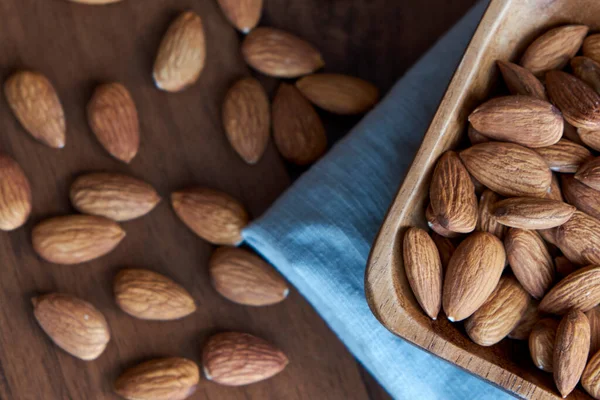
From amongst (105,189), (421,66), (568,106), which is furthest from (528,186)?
(105,189)

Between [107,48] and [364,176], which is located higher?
[107,48]

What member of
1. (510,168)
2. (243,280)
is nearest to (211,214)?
(243,280)

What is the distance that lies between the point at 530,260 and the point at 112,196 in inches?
15.2

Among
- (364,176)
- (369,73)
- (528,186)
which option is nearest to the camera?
(528,186)

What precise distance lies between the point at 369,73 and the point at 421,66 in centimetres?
8

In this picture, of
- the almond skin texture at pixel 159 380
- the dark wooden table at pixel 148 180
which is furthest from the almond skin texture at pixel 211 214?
the almond skin texture at pixel 159 380

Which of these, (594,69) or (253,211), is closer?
(594,69)

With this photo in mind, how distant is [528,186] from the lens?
1.83ft

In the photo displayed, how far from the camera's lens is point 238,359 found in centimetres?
69

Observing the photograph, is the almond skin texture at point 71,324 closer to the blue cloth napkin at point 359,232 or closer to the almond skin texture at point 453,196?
the blue cloth napkin at point 359,232

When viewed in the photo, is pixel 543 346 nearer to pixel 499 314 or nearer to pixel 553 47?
pixel 499 314

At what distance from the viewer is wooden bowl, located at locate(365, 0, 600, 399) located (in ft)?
1.73

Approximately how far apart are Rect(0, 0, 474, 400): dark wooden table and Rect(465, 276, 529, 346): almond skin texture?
0.65ft

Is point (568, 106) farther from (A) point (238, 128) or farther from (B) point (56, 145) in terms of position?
(B) point (56, 145)
